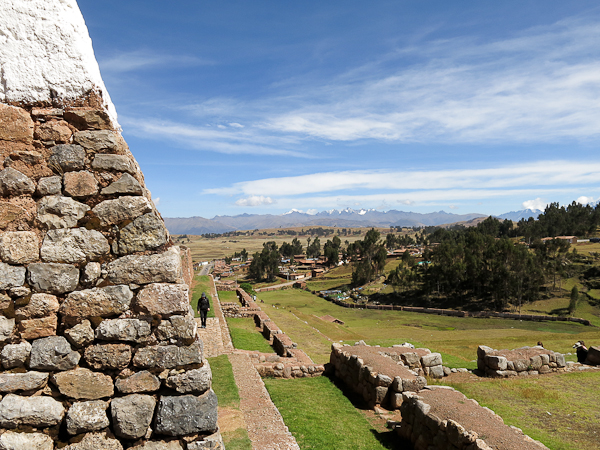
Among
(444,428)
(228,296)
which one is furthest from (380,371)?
(228,296)

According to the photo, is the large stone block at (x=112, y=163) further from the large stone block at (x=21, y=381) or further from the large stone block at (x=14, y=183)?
the large stone block at (x=21, y=381)

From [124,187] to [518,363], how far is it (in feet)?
60.4

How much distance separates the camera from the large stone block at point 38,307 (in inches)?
147

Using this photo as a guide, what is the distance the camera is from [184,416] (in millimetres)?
3947

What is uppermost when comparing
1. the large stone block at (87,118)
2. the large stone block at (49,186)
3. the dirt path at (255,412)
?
the large stone block at (87,118)

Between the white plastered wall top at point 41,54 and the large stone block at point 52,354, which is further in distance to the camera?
the white plastered wall top at point 41,54

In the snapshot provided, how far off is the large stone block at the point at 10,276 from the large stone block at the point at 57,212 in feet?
1.83

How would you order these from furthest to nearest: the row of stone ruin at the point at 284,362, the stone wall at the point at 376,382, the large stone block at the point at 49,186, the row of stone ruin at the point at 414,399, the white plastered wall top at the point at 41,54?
the row of stone ruin at the point at 284,362 < the stone wall at the point at 376,382 < the row of stone ruin at the point at 414,399 < the white plastered wall top at the point at 41,54 < the large stone block at the point at 49,186

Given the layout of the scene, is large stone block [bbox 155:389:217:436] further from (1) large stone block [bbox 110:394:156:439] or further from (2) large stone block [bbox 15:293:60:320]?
(2) large stone block [bbox 15:293:60:320]

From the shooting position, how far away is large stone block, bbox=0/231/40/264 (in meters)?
3.78

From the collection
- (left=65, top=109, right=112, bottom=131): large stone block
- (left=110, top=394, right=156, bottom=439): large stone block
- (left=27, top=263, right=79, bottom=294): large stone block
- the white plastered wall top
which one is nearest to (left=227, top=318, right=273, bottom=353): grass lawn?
(left=110, top=394, right=156, bottom=439): large stone block

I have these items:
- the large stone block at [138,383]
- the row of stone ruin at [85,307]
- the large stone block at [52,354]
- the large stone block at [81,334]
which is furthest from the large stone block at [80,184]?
the large stone block at [138,383]

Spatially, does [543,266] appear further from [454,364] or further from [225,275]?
[225,275]

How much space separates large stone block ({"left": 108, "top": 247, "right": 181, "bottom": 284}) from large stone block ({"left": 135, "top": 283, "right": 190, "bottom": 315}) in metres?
0.09
